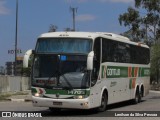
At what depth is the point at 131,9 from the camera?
58969mm

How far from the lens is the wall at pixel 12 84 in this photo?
4200 cm

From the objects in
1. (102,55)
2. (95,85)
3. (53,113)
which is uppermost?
(102,55)

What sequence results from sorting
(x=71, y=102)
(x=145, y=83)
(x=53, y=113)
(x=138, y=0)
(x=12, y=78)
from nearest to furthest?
(x=71, y=102), (x=53, y=113), (x=145, y=83), (x=12, y=78), (x=138, y=0)

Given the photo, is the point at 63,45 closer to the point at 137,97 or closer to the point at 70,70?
the point at 70,70

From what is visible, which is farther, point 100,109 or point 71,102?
point 100,109

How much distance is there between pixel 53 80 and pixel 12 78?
2806 cm

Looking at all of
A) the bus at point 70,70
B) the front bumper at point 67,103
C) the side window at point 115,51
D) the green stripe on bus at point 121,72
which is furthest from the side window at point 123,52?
the front bumper at point 67,103

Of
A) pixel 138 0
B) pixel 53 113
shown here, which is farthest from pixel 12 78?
pixel 53 113

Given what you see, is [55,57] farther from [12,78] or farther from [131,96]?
[12,78]

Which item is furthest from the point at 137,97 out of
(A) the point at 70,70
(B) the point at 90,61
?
(B) the point at 90,61

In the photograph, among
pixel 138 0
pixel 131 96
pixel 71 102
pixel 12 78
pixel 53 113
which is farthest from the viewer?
pixel 138 0

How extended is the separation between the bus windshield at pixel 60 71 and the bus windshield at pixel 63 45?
24 cm

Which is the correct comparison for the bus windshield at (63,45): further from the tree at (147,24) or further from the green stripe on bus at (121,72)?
the tree at (147,24)

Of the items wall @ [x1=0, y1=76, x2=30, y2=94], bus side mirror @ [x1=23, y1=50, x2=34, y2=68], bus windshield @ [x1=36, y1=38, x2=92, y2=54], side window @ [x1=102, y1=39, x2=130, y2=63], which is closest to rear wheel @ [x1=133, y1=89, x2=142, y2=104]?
side window @ [x1=102, y1=39, x2=130, y2=63]
